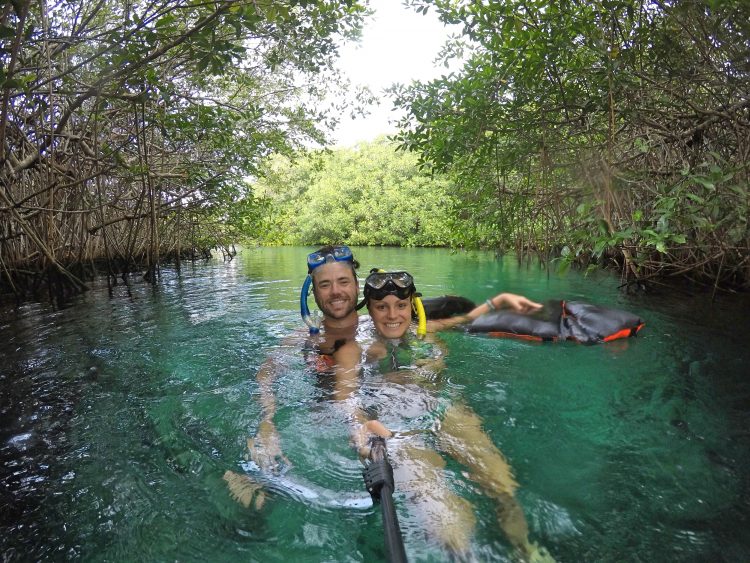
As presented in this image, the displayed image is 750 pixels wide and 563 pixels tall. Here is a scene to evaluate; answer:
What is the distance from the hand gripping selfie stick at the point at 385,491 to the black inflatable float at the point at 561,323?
258 centimetres

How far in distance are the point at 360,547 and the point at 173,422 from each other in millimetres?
1558

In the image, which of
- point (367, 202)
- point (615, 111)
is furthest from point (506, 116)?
point (367, 202)

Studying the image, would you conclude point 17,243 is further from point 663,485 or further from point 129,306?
point 663,485

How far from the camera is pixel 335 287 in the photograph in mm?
3650

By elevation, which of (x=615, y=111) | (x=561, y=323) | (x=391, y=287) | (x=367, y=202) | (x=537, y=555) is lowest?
(x=537, y=555)

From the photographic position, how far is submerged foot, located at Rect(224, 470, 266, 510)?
6.25 ft

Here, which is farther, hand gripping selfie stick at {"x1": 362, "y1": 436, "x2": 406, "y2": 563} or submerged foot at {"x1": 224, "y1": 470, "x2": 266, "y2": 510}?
submerged foot at {"x1": 224, "y1": 470, "x2": 266, "y2": 510}

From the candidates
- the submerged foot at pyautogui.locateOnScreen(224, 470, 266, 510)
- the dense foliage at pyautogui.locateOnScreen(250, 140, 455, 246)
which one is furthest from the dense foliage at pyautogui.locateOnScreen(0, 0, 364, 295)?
the dense foliage at pyautogui.locateOnScreen(250, 140, 455, 246)

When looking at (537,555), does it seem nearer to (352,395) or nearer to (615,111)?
(352,395)

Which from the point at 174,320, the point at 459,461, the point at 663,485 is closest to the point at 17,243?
the point at 174,320

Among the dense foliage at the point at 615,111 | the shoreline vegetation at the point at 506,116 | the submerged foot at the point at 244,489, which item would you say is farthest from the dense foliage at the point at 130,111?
the submerged foot at the point at 244,489

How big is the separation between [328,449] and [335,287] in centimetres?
152

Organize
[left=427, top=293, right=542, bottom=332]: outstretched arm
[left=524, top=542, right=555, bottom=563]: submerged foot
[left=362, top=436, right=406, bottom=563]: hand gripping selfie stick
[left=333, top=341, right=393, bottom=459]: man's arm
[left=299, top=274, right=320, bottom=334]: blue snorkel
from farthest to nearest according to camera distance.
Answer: [left=427, top=293, right=542, bottom=332]: outstretched arm, [left=299, top=274, right=320, bottom=334]: blue snorkel, [left=333, top=341, right=393, bottom=459]: man's arm, [left=524, top=542, right=555, bottom=563]: submerged foot, [left=362, top=436, right=406, bottom=563]: hand gripping selfie stick

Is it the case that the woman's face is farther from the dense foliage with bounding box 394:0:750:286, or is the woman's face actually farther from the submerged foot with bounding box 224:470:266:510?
the submerged foot with bounding box 224:470:266:510
